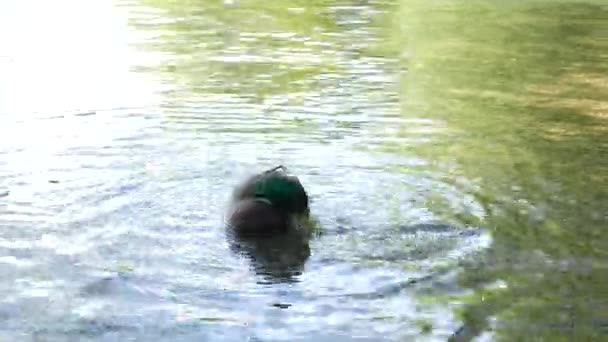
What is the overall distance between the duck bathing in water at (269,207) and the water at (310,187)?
143 millimetres

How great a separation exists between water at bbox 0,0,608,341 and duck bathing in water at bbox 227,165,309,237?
0.47 ft

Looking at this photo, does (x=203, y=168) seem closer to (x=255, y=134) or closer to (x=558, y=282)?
(x=255, y=134)

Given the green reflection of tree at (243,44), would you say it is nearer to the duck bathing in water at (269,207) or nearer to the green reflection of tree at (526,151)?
the green reflection of tree at (526,151)

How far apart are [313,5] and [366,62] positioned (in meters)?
7.59

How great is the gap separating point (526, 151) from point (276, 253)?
11.8ft

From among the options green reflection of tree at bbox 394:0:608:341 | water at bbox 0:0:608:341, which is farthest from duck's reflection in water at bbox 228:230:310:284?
green reflection of tree at bbox 394:0:608:341

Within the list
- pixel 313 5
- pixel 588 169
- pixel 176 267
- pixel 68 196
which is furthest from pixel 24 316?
pixel 313 5

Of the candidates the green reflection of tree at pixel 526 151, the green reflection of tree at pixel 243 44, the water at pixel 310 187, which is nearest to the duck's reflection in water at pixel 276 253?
the water at pixel 310 187

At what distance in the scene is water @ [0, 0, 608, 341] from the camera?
18.5 ft

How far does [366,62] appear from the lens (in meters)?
14.3

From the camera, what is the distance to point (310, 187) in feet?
25.9

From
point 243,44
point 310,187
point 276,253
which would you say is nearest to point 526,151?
point 310,187

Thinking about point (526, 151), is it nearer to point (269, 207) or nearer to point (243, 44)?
point (269, 207)

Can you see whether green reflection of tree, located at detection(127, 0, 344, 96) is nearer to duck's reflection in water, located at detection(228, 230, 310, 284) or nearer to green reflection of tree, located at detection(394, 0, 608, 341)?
green reflection of tree, located at detection(394, 0, 608, 341)
